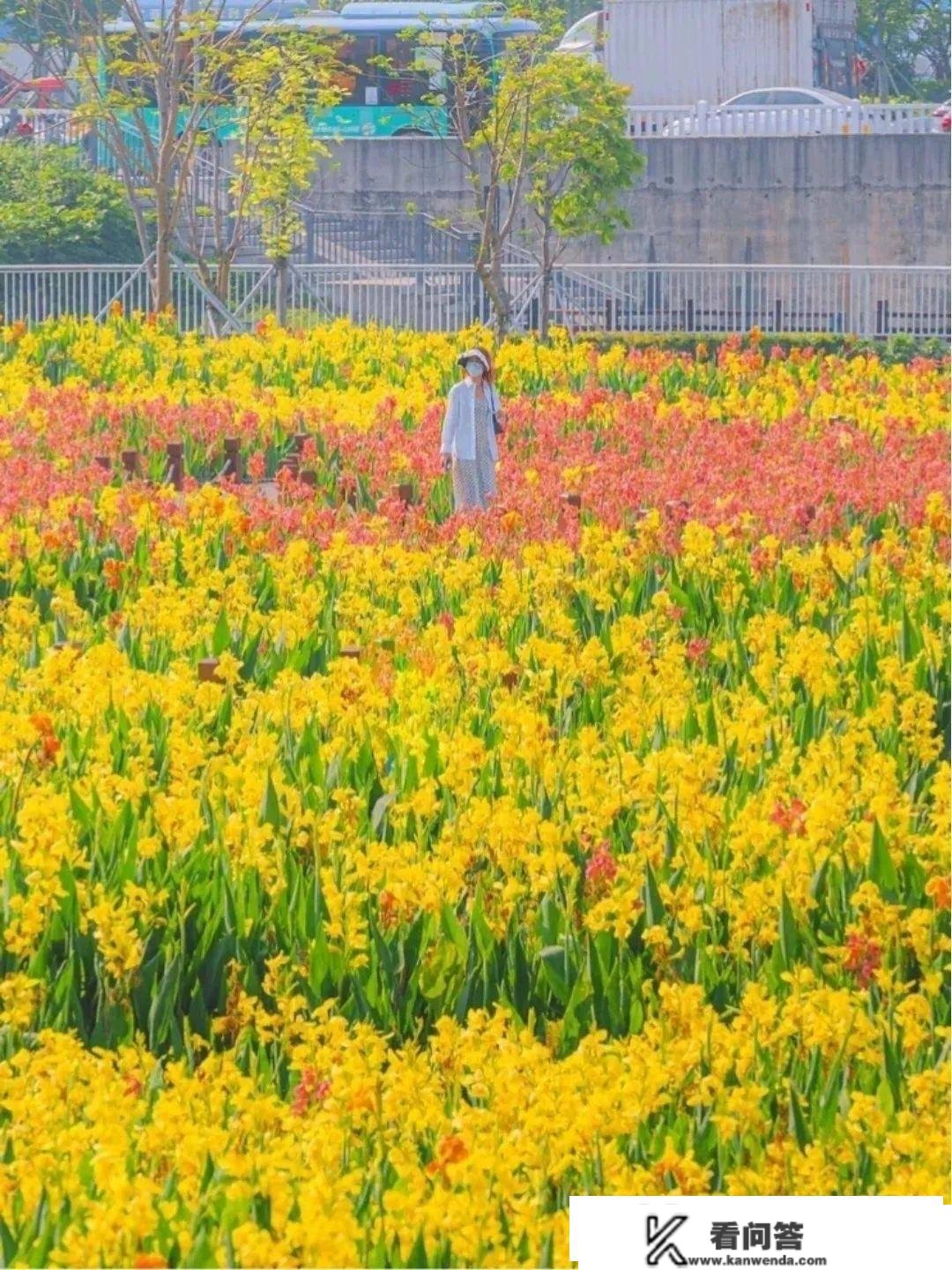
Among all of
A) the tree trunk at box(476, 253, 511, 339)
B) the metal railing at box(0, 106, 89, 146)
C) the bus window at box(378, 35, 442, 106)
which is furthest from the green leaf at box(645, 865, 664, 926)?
the bus window at box(378, 35, 442, 106)

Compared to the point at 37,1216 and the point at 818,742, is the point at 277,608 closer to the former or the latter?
the point at 818,742

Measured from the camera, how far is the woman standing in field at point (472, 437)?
12812 millimetres

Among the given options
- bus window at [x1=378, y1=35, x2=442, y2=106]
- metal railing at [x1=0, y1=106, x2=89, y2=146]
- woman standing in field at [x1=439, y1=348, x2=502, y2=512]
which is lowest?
woman standing in field at [x1=439, y1=348, x2=502, y2=512]

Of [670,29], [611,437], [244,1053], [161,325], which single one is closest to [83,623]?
[244,1053]

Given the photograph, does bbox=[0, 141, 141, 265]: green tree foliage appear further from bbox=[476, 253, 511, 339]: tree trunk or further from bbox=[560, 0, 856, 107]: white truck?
bbox=[560, 0, 856, 107]: white truck

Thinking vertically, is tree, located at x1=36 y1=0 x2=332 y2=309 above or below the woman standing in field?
above

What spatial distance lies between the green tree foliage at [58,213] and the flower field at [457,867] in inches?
762

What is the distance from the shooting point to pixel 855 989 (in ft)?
17.6

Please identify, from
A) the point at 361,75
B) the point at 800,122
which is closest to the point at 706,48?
the point at 361,75

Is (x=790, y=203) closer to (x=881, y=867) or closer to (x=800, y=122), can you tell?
(x=800, y=122)

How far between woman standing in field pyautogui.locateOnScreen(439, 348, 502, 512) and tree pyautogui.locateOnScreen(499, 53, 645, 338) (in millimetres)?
14061

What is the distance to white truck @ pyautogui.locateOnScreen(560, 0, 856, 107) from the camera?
3919 cm

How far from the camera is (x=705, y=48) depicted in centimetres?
4006

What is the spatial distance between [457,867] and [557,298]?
83.3 ft
